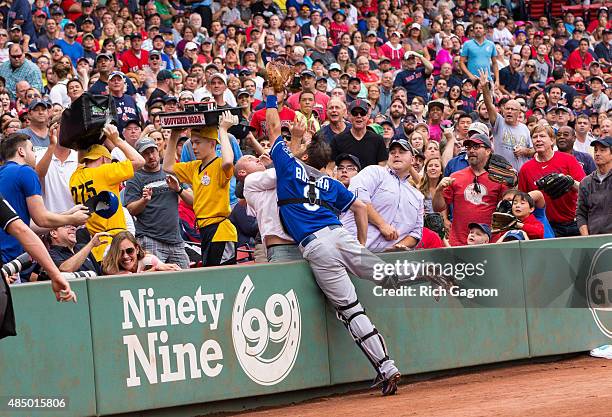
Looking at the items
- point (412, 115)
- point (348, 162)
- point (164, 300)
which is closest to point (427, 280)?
point (348, 162)

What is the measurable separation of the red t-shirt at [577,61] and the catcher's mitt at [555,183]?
1333 cm

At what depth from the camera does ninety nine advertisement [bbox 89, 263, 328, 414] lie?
340 inches

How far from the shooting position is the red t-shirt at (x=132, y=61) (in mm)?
18500

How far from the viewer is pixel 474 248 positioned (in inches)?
426

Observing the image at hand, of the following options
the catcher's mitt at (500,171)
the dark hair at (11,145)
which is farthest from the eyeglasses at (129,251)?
the catcher's mitt at (500,171)

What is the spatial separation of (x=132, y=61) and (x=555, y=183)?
805 cm

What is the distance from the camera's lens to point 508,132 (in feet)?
50.2

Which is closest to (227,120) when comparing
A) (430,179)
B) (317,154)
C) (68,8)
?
(317,154)

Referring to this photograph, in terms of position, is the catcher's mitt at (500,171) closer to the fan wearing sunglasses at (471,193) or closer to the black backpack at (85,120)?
the fan wearing sunglasses at (471,193)

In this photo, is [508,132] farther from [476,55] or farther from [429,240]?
[476,55]

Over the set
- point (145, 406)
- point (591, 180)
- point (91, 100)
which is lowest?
point (145, 406)

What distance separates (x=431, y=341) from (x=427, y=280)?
0.56 meters

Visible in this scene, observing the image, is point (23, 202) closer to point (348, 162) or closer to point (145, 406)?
point (145, 406)

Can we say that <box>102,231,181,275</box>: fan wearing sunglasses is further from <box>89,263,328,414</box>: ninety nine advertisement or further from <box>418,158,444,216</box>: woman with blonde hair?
<box>418,158,444,216</box>: woman with blonde hair
